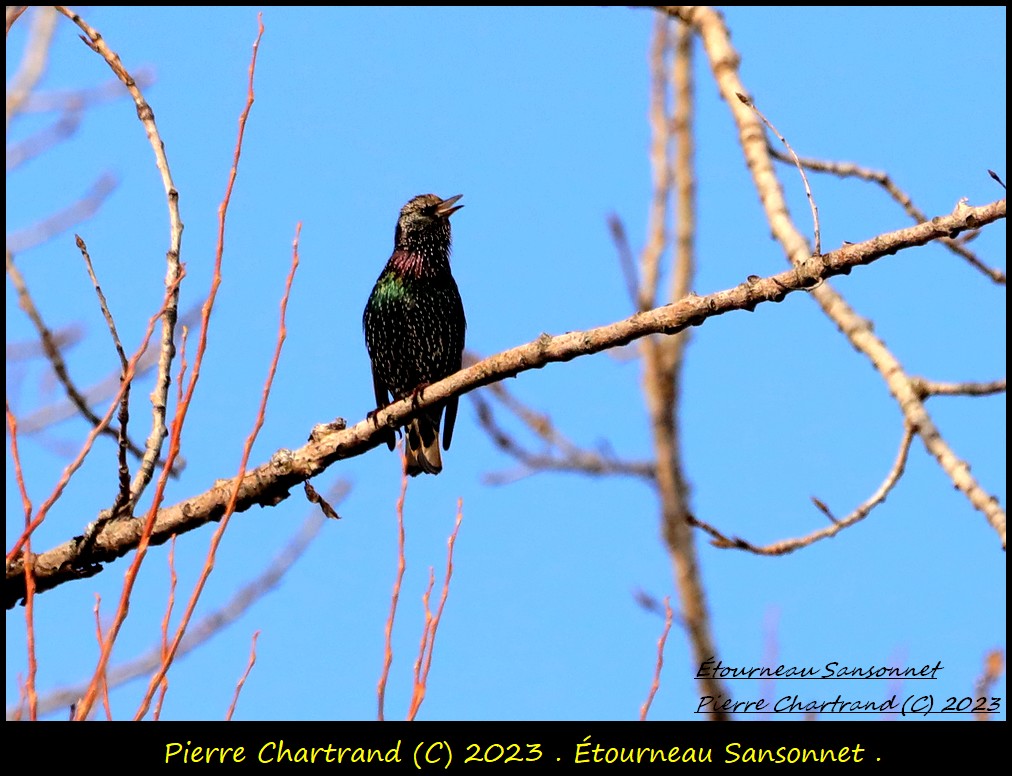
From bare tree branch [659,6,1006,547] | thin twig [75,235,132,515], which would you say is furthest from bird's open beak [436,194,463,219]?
thin twig [75,235,132,515]

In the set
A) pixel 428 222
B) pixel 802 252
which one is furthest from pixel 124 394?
pixel 428 222

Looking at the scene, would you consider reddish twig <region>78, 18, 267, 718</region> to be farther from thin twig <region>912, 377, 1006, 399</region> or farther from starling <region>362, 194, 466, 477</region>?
starling <region>362, 194, 466, 477</region>

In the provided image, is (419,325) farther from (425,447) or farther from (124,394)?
(124,394)

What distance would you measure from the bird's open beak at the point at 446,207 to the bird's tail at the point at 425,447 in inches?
44.6

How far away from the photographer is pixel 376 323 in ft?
22.3

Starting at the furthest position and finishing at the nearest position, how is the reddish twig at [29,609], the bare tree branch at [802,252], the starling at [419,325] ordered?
1. the starling at [419,325]
2. the bare tree branch at [802,252]
3. the reddish twig at [29,609]

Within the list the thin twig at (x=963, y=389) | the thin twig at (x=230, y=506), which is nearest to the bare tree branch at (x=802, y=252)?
the thin twig at (x=963, y=389)

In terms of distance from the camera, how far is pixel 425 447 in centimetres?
668

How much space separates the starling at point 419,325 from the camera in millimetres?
6629

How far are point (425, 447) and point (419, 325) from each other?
0.66 m

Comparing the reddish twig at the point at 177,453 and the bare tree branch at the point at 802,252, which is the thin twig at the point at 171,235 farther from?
the bare tree branch at the point at 802,252

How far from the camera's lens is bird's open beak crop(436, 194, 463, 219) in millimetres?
6918
